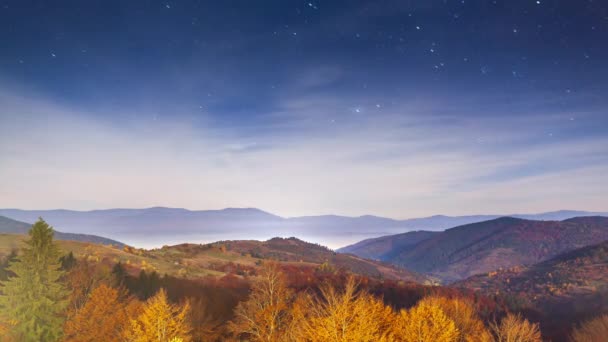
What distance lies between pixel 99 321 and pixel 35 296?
7.41 meters

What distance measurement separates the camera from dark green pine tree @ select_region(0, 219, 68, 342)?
39.4 metres

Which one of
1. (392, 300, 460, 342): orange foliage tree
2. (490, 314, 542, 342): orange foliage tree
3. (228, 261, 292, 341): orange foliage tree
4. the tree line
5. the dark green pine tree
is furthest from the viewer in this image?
(490, 314, 542, 342): orange foliage tree

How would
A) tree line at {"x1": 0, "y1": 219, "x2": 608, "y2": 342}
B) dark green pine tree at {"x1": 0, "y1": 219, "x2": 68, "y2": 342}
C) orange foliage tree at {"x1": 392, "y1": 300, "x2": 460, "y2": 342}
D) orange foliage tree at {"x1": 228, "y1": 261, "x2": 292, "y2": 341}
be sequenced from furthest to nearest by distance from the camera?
1. dark green pine tree at {"x1": 0, "y1": 219, "x2": 68, "y2": 342}
2. orange foliage tree at {"x1": 228, "y1": 261, "x2": 292, "y2": 341}
3. orange foliage tree at {"x1": 392, "y1": 300, "x2": 460, "y2": 342}
4. tree line at {"x1": 0, "y1": 219, "x2": 608, "y2": 342}

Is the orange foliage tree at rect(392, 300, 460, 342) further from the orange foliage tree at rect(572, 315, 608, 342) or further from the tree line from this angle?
the orange foliage tree at rect(572, 315, 608, 342)

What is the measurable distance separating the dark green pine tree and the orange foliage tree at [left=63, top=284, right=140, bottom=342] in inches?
65.4

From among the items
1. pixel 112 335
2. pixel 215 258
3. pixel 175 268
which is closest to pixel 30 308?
pixel 112 335

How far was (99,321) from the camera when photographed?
44.8 meters

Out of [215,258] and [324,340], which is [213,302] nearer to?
[324,340]

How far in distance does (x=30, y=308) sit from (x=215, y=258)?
444ft

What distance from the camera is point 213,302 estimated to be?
79.8 meters

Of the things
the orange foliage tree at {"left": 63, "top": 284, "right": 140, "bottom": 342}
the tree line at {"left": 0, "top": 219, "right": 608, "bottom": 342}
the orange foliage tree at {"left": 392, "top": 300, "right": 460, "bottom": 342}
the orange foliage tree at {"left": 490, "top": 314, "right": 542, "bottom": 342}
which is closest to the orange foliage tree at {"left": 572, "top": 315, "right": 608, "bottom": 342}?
the orange foliage tree at {"left": 490, "top": 314, "right": 542, "bottom": 342}

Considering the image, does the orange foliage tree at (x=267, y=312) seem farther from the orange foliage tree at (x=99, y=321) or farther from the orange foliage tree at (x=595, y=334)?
the orange foliage tree at (x=595, y=334)

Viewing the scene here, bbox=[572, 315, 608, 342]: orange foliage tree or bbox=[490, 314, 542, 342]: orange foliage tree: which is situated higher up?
bbox=[490, 314, 542, 342]: orange foliage tree

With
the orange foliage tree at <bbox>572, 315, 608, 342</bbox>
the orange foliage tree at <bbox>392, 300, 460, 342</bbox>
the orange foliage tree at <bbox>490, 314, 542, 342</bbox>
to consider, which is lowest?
the orange foliage tree at <bbox>572, 315, 608, 342</bbox>
